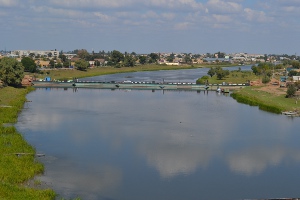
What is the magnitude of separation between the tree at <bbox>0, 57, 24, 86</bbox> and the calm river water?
6.75 meters

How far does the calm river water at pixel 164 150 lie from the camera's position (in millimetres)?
12242

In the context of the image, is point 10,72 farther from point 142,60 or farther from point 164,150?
point 142,60

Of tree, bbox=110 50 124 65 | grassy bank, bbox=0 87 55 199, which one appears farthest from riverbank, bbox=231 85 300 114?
tree, bbox=110 50 124 65

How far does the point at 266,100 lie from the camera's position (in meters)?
30.7

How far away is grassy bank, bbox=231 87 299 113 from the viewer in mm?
27250

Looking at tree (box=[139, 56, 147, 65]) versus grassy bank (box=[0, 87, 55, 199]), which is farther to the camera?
tree (box=[139, 56, 147, 65])

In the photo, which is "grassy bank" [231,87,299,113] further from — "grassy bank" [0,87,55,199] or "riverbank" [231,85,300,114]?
"grassy bank" [0,87,55,199]

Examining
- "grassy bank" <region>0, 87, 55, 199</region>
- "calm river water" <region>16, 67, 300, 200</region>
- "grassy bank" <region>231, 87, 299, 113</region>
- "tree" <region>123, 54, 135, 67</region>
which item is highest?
"tree" <region>123, 54, 135, 67</region>

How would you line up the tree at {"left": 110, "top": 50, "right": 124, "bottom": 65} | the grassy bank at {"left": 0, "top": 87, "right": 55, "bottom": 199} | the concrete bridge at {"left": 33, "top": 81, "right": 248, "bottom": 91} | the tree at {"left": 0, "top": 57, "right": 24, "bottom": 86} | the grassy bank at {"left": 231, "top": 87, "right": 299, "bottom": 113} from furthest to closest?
1. the tree at {"left": 110, "top": 50, "right": 124, "bottom": 65}
2. the concrete bridge at {"left": 33, "top": 81, "right": 248, "bottom": 91}
3. the tree at {"left": 0, "top": 57, "right": 24, "bottom": 86}
4. the grassy bank at {"left": 231, "top": 87, "right": 299, "bottom": 113}
5. the grassy bank at {"left": 0, "top": 87, "right": 55, "bottom": 199}

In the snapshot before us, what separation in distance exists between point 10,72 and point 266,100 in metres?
19.2

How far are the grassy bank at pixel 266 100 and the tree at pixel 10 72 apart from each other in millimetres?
17087

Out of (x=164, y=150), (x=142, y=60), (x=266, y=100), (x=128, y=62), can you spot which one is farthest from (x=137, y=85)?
(x=142, y=60)

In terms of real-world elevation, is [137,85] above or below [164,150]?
above

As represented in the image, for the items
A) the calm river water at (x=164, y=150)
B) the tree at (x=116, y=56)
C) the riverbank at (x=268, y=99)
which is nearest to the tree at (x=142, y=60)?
the tree at (x=116, y=56)
